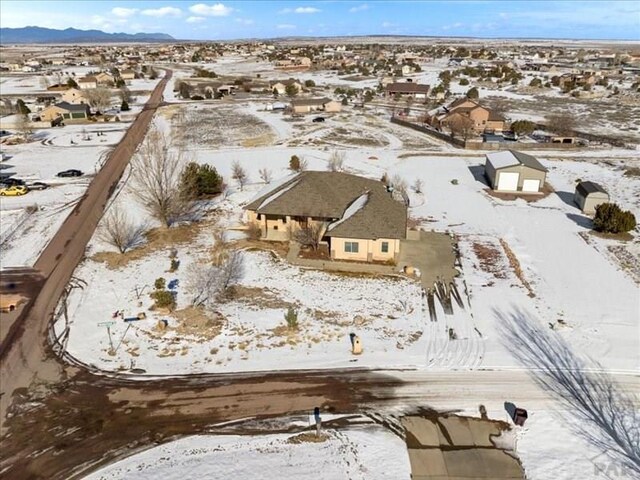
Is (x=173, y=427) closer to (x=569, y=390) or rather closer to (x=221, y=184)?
(x=569, y=390)

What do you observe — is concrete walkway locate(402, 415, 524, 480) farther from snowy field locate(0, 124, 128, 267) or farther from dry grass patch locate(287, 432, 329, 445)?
snowy field locate(0, 124, 128, 267)

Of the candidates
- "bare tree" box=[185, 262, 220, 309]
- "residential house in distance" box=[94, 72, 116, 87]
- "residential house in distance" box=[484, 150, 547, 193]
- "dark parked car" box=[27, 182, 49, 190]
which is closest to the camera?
"bare tree" box=[185, 262, 220, 309]

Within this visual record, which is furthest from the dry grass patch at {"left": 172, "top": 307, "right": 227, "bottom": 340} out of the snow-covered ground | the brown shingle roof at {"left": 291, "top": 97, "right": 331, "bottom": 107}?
the brown shingle roof at {"left": 291, "top": 97, "right": 331, "bottom": 107}

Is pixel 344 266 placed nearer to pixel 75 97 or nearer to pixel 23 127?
pixel 23 127

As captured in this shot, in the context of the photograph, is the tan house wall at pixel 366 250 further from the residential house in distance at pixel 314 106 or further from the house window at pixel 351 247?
the residential house in distance at pixel 314 106

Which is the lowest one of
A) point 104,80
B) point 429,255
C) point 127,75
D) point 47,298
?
point 47,298

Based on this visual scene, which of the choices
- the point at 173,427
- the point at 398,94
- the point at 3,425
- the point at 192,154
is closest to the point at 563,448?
the point at 173,427

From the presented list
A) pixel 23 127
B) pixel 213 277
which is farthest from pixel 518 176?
pixel 23 127
